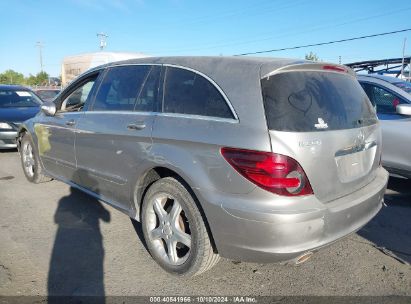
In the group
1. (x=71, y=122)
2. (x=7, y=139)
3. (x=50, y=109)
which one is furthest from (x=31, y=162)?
(x=7, y=139)

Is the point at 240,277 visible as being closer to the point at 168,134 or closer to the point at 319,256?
the point at 319,256

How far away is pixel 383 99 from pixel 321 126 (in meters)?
3.23

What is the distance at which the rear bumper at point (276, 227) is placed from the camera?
2.43 metres

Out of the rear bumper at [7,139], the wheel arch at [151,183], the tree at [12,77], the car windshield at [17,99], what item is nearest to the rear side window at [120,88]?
the wheel arch at [151,183]

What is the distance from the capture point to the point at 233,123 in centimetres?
262

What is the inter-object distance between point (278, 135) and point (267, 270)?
1323 millimetres

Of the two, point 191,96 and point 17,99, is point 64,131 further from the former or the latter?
point 17,99

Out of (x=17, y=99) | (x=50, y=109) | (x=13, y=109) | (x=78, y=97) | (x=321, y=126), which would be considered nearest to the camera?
(x=321, y=126)

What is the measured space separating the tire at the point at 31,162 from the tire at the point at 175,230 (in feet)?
9.10

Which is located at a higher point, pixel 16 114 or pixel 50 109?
pixel 50 109

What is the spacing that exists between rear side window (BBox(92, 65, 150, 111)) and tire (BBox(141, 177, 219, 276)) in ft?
3.05

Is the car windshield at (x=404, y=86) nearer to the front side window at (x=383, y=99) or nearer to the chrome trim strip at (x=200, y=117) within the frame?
the front side window at (x=383, y=99)

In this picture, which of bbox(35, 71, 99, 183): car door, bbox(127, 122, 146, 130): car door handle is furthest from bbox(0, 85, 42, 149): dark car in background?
bbox(127, 122, 146, 130): car door handle

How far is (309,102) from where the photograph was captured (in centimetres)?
266
